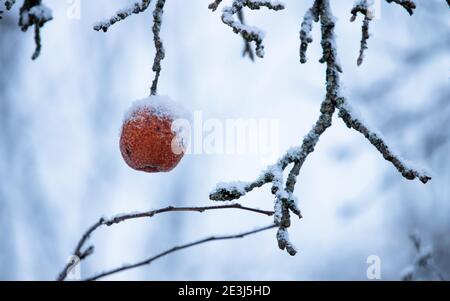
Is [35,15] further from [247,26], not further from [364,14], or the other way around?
[364,14]

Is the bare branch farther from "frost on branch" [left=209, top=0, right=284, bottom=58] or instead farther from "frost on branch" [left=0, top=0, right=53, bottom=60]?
"frost on branch" [left=209, top=0, right=284, bottom=58]

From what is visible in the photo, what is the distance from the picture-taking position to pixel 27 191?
902 cm

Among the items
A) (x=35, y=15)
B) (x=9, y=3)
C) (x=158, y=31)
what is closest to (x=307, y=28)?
(x=158, y=31)

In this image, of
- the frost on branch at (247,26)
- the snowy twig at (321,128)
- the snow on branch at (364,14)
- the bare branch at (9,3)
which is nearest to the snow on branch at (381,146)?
the snowy twig at (321,128)

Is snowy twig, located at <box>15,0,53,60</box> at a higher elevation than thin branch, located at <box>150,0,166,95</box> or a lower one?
lower

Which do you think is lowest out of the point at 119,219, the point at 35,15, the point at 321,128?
the point at 119,219

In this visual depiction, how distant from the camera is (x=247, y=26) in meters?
1.66

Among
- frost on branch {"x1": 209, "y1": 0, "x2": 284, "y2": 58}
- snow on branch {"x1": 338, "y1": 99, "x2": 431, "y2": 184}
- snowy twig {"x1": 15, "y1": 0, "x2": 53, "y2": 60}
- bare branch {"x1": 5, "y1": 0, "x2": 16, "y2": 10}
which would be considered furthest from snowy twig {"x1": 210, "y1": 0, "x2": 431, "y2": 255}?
bare branch {"x1": 5, "y1": 0, "x2": 16, "y2": 10}

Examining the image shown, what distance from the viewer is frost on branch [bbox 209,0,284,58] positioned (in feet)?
5.35

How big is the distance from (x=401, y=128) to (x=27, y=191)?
231 inches

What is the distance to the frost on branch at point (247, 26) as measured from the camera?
163 cm

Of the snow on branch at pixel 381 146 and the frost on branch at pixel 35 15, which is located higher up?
the frost on branch at pixel 35 15

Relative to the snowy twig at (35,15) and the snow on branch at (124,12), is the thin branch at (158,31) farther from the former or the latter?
the snowy twig at (35,15)
